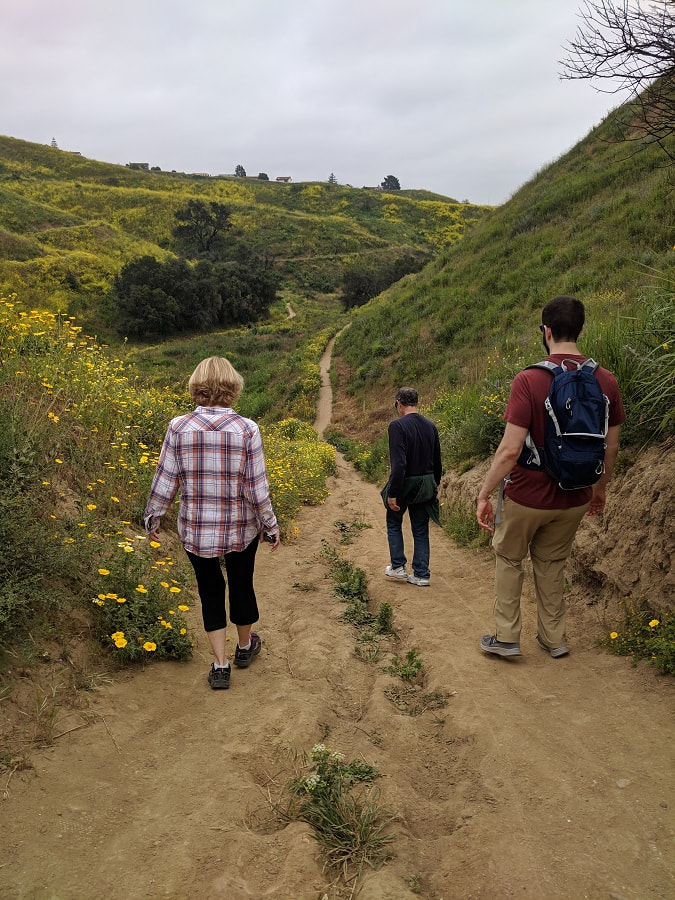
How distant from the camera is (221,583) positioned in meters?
3.40

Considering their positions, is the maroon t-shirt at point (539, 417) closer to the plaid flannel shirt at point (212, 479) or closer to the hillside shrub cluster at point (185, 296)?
the plaid flannel shirt at point (212, 479)

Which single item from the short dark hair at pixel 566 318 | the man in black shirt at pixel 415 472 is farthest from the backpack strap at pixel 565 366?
the man in black shirt at pixel 415 472

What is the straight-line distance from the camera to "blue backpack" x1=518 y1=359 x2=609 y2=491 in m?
3.11

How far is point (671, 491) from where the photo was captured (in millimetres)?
3715

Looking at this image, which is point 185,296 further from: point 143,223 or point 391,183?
point 391,183

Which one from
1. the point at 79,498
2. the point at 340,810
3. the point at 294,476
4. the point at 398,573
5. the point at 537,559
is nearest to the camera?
the point at 340,810

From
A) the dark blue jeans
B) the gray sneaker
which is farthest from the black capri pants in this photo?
the gray sneaker

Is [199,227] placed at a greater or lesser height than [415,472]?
greater

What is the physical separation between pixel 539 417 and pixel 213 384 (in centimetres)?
195

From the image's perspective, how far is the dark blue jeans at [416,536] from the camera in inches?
212

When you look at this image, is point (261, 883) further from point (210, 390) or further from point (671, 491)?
point (671, 491)

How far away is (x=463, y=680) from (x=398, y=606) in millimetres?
1485

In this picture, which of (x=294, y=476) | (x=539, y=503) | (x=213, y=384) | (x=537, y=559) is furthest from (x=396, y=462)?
(x=294, y=476)

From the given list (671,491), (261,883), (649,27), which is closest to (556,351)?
Answer: (671,491)
